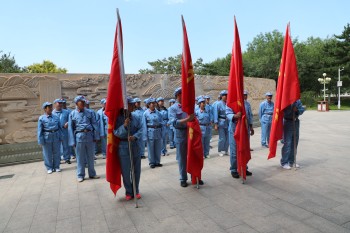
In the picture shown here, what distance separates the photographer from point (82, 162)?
219 inches

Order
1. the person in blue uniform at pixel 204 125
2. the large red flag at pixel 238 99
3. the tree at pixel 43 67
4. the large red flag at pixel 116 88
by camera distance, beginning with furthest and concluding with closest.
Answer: the tree at pixel 43 67 < the person in blue uniform at pixel 204 125 < the large red flag at pixel 238 99 < the large red flag at pixel 116 88

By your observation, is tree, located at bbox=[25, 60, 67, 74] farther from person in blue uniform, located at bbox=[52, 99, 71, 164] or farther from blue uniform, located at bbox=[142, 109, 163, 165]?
blue uniform, located at bbox=[142, 109, 163, 165]

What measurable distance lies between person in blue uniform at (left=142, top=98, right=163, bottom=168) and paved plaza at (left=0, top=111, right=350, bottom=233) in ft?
1.46

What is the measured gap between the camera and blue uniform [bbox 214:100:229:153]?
24.4 feet

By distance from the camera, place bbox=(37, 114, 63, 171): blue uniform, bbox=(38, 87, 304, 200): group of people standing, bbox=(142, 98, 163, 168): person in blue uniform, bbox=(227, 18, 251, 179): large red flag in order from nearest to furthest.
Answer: bbox=(38, 87, 304, 200): group of people standing → bbox=(227, 18, 251, 179): large red flag → bbox=(37, 114, 63, 171): blue uniform → bbox=(142, 98, 163, 168): person in blue uniform

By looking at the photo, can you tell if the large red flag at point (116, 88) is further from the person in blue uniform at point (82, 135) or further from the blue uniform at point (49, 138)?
the blue uniform at point (49, 138)

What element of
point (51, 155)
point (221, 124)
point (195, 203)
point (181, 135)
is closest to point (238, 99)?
point (181, 135)

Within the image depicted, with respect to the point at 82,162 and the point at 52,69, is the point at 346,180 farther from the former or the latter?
the point at 52,69

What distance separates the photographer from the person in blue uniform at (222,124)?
741 centimetres

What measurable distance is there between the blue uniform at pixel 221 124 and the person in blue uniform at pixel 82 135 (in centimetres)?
358

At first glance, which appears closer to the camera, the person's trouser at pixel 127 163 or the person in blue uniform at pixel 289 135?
the person's trouser at pixel 127 163

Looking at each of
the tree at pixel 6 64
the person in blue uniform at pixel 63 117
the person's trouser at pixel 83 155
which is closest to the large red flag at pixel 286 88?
the person's trouser at pixel 83 155

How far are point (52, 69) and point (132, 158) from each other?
3804cm

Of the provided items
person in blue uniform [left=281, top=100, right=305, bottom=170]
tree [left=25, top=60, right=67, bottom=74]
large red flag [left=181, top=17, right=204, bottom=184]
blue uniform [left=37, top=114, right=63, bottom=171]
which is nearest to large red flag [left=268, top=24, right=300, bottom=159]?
person in blue uniform [left=281, top=100, right=305, bottom=170]
